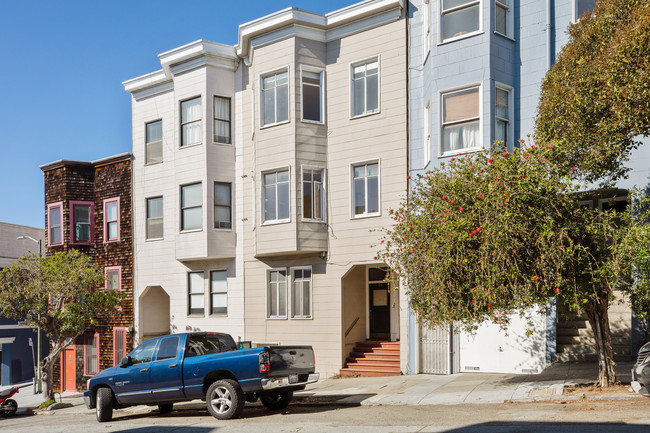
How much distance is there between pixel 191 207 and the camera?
24203mm


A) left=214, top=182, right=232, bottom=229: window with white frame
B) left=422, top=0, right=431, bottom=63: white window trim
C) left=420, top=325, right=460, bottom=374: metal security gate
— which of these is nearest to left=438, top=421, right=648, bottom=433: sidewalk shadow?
left=420, top=325, right=460, bottom=374: metal security gate

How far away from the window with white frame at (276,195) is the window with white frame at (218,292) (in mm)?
3560

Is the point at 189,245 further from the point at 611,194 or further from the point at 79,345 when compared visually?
the point at 611,194

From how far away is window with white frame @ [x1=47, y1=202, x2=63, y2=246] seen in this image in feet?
94.9

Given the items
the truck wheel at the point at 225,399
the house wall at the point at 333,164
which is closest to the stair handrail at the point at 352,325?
the house wall at the point at 333,164

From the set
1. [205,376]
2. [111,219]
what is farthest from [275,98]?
[205,376]

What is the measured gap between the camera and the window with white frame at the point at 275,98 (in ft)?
70.9

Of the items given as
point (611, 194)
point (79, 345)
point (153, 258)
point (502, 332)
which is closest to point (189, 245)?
point (153, 258)

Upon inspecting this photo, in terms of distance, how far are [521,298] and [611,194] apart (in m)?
7.52

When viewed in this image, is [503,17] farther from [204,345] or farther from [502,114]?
[204,345]

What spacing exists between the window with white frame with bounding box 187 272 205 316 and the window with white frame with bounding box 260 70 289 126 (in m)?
6.55

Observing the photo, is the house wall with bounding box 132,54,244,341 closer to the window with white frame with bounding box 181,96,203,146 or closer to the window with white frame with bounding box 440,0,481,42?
the window with white frame with bounding box 181,96,203,146

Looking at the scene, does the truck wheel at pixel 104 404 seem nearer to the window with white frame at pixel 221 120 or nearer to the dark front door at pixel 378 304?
the dark front door at pixel 378 304

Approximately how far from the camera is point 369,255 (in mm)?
20203
